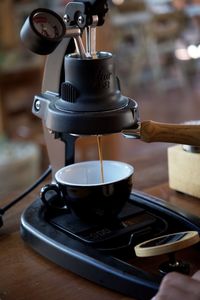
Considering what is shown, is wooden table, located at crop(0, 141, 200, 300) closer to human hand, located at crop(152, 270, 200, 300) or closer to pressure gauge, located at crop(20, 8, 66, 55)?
human hand, located at crop(152, 270, 200, 300)

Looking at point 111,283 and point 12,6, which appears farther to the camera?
point 12,6

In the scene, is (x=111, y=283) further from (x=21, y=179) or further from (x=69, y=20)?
(x=21, y=179)

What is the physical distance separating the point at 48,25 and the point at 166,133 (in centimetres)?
21

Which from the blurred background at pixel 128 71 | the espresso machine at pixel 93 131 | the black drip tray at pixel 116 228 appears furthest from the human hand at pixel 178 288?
the blurred background at pixel 128 71

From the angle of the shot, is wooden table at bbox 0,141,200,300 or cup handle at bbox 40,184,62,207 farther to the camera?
cup handle at bbox 40,184,62,207

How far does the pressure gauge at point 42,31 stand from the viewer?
28.1 inches

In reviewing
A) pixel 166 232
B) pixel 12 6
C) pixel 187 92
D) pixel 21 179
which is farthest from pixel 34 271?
pixel 187 92

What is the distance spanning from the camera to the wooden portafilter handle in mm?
771

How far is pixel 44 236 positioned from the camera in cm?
81

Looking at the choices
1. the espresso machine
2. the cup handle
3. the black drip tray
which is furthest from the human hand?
the cup handle

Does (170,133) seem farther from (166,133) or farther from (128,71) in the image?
(128,71)

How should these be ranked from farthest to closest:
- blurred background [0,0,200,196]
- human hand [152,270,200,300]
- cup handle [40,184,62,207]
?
blurred background [0,0,200,196]
cup handle [40,184,62,207]
human hand [152,270,200,300]

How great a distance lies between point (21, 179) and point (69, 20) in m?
1.57

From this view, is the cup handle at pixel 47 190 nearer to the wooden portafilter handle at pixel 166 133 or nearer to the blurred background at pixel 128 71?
the wooden portafilter handle at pixel 166 133
